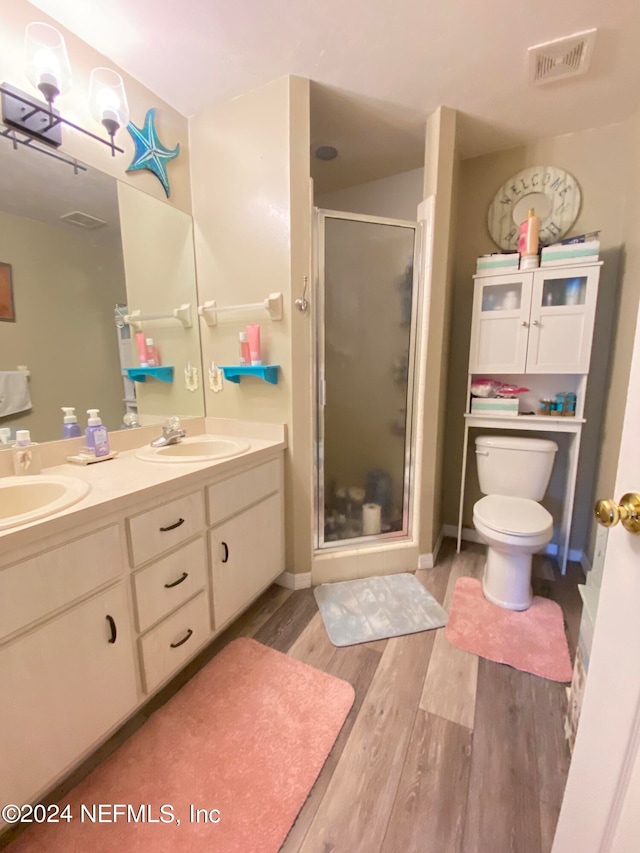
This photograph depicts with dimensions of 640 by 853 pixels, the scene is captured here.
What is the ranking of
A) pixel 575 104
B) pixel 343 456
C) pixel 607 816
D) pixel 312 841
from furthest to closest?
pixel 343 456 → pixel 575 104 → pixel 312 841 → pixel 607 816

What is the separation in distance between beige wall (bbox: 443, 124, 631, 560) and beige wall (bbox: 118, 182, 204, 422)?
1617mm

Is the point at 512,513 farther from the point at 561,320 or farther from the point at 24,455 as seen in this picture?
the point at 24,455

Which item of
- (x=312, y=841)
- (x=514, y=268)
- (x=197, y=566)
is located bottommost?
(x=312, y=841)

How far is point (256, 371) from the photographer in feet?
5.68

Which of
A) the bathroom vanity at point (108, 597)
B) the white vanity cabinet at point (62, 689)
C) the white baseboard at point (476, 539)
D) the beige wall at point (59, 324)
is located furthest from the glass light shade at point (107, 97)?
the white baseboard at point (476, 539)

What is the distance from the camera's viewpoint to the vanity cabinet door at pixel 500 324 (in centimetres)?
193

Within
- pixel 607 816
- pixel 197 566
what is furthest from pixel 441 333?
pixel 607 816

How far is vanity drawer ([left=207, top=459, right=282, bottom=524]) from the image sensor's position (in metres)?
1.40

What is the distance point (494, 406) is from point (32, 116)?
2392 mm

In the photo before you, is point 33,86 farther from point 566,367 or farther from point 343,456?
point 566,367

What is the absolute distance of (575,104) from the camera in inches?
65.9

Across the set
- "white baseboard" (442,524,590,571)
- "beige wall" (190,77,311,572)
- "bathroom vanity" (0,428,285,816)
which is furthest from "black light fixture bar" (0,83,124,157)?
"white baseboard" (442,524,590,571)

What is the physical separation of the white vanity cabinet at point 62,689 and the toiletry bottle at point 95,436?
2.00 ft

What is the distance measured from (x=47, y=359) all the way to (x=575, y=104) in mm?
2614
